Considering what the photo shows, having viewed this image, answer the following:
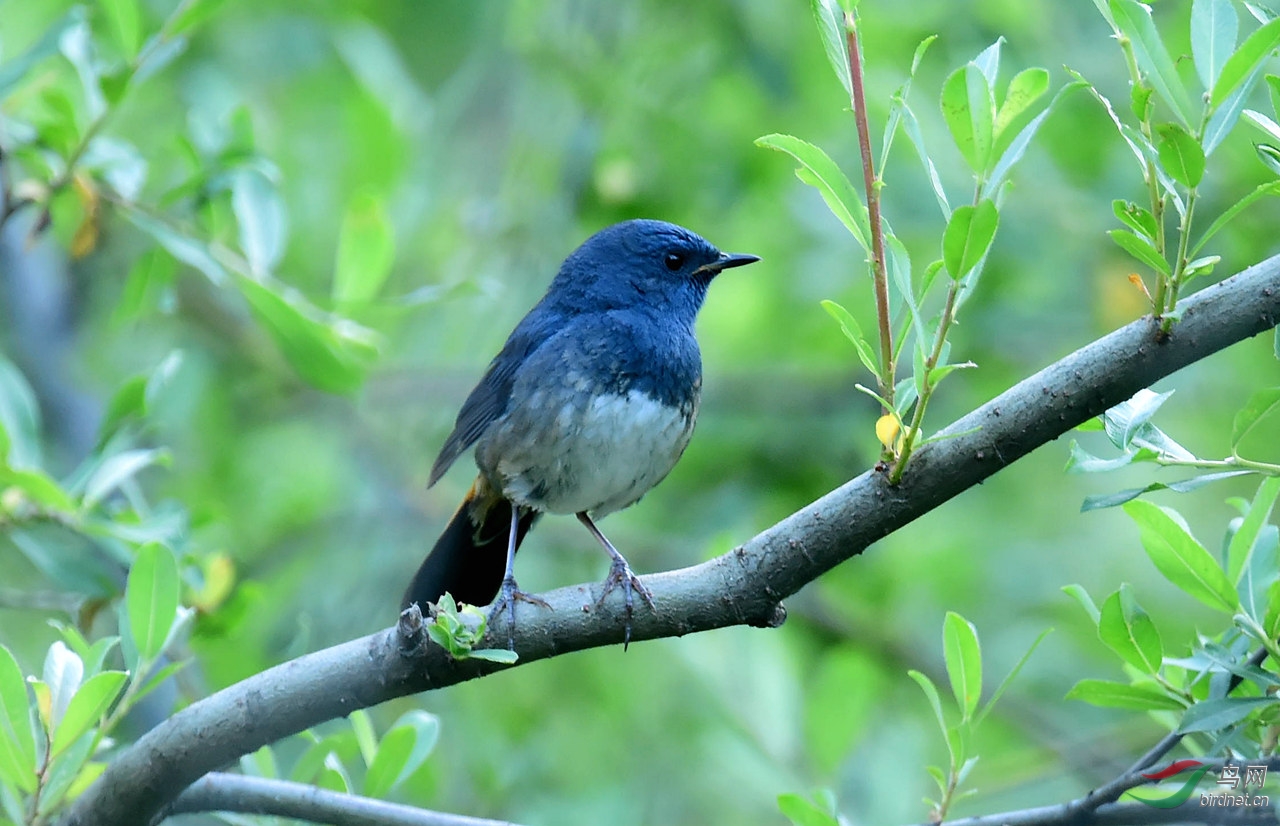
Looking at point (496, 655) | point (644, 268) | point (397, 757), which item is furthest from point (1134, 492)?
point (644, 268)

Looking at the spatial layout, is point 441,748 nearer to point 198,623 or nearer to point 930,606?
point 198,623

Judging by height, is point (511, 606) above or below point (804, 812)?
above

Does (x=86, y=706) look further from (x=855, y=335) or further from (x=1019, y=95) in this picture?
(x=1019, y=95)

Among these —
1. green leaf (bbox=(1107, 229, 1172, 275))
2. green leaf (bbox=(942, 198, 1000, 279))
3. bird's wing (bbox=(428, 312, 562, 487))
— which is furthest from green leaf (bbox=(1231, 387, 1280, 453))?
bird's wing (bbox=(428, 312, 562, 487))

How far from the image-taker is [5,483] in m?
3.10

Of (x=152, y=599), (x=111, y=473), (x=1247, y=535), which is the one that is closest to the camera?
(x=1247, y=535)

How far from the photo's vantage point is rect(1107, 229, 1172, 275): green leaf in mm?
1903

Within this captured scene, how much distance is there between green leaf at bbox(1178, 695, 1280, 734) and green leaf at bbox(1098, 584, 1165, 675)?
17cm

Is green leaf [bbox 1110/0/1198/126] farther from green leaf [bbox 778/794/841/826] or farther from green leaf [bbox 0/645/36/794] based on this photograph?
green leaf [bbox 0/645/36/794]

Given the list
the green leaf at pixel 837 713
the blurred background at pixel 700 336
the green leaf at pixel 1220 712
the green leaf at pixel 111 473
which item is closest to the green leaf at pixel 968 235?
the green leaf at pixel 1220 712

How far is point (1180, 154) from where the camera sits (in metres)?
1.89

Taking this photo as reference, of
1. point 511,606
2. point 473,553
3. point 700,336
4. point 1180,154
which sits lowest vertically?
point 700,336

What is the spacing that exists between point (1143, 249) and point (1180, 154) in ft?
0.48

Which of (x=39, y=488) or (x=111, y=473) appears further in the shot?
(x=111, y=473)
